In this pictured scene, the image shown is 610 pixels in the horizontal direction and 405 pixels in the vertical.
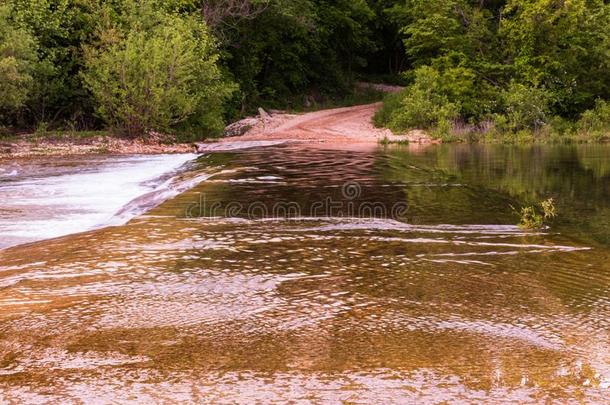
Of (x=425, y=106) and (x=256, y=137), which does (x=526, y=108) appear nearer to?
(x=425, y=106)

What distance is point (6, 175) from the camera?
59.1 ft

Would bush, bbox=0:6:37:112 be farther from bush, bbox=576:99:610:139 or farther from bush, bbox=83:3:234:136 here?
bush, bbox=576:99:610:139

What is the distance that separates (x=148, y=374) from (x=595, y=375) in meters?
3.20

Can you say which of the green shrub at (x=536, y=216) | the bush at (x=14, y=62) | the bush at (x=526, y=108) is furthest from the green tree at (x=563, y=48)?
the green shrub at (x=536, y=216)

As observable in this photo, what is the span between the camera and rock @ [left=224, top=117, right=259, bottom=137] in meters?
33.8

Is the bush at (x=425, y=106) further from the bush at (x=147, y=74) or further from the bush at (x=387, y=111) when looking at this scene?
the bush at (x=147, y=74)

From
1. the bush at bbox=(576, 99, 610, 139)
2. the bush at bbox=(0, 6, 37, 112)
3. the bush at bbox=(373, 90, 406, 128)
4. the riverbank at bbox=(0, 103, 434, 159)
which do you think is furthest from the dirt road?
the bush at bbox=(576, 99, 610, 139)

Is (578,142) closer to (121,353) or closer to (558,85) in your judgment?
(558,85)

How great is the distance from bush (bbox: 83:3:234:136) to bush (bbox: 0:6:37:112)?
235 cm

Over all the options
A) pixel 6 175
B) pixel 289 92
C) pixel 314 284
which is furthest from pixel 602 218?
pixel 289 92

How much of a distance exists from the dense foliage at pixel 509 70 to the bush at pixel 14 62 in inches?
668

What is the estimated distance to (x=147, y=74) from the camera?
26531mm

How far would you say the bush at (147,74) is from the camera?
87.1 feet

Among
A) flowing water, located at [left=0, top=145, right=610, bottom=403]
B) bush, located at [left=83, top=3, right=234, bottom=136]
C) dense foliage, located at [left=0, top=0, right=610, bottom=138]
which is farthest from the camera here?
dense foliage, located at [left=0, top=0, right=610, bottom=138]
